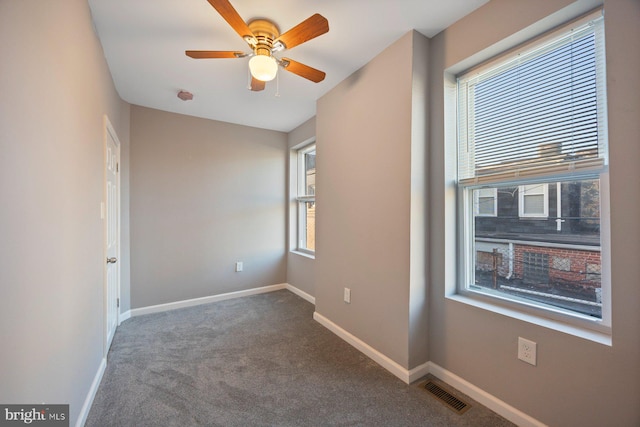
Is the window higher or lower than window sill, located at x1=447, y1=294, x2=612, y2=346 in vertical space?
higher

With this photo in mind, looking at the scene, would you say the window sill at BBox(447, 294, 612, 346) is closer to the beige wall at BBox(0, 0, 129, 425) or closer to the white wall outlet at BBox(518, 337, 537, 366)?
the white wall outlet at BBox(518, 337, 537, 366)

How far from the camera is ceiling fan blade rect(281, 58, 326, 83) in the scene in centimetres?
190

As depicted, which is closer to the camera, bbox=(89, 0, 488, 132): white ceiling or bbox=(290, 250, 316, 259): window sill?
bbox=(89, 0, 488, 132): white ceiling

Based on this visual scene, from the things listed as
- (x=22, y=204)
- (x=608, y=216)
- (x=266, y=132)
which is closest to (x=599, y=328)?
(x=608, y=216)

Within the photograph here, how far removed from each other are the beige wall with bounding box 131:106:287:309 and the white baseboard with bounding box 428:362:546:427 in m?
2.70

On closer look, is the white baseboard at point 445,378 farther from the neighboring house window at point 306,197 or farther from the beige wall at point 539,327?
the neighboring house window at point 306,197

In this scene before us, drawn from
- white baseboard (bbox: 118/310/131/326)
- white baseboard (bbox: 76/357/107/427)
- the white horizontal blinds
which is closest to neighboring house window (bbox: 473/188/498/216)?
the white horizontal blinds

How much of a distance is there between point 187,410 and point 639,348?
241cm

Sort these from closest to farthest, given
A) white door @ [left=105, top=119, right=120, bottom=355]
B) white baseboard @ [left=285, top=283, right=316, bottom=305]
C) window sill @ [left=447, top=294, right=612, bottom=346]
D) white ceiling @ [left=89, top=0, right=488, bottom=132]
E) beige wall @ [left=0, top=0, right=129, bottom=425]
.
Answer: beige wall @ [left=0, top=0, right=129, bottom=425]
window sill @ [left=447, top=294, right=612, bottom=346]
white ceiling @ [left=89, top=0, right=488, bottom=132]
white door @ [left=105, top=119, right=120, bottom=355]
white baseboard @ [left=285, top=283, right=316, bottom=305]

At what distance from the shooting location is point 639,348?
3.89ft

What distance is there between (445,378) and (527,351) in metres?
0.65

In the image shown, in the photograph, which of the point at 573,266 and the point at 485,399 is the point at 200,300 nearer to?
the point at 485,399

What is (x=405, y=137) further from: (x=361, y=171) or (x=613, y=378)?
(x=613, y=378)

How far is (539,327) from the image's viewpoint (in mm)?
1493
